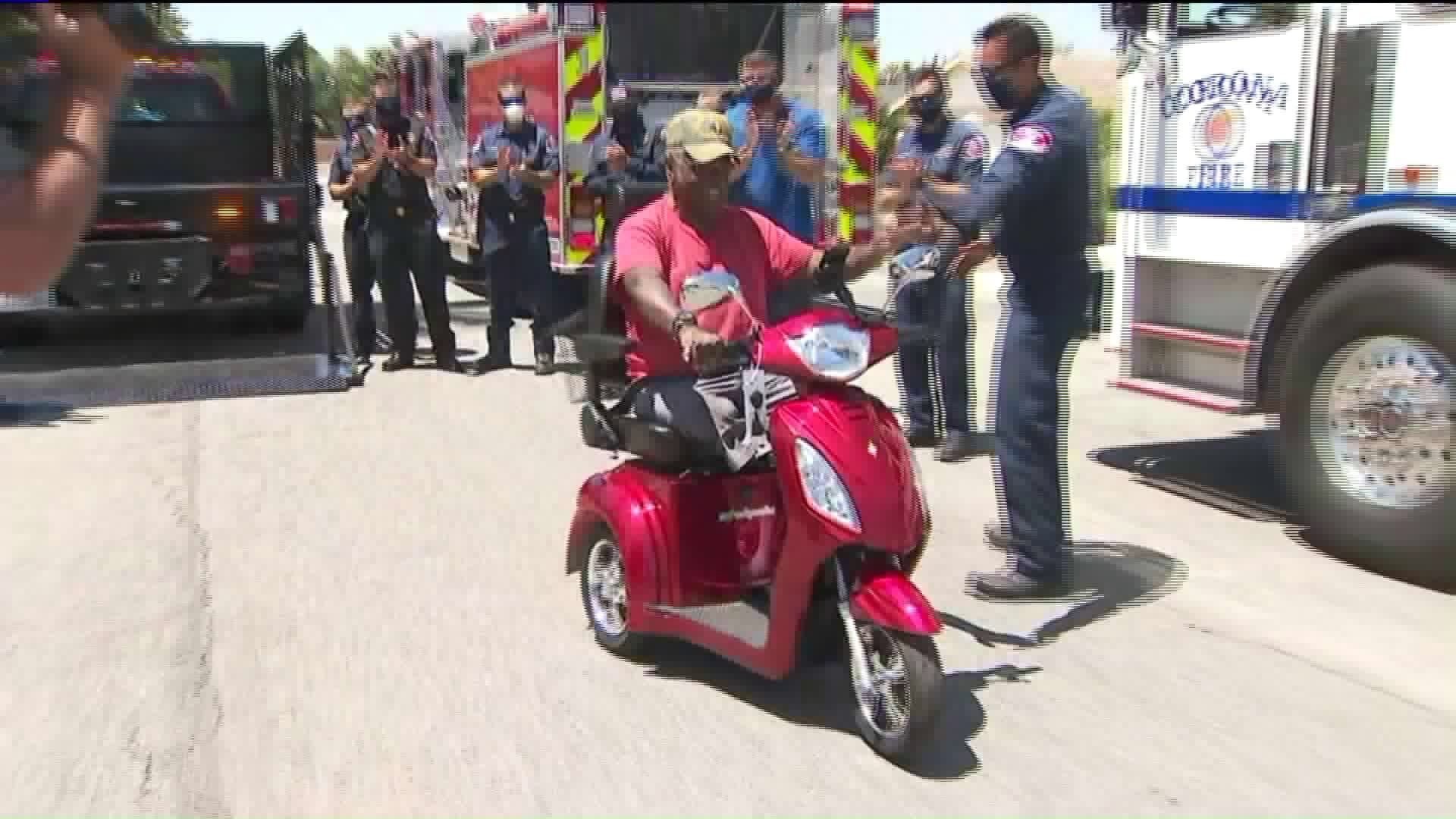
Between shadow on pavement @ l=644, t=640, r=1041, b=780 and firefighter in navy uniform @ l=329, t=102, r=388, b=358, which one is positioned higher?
firefighter in navy uniform @ l=329, t=102, r=388, b=358

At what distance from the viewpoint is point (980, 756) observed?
153 inches

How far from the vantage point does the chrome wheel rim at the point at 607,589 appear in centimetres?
466

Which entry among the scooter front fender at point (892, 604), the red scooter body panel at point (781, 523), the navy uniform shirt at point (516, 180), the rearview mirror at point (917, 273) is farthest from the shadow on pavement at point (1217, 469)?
the navy uniform shirt at point (516, 180)

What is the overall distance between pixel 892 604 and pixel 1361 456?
276cm

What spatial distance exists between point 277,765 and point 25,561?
8.41 feet

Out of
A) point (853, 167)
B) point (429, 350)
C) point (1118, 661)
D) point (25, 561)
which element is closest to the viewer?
point (1118, 661)

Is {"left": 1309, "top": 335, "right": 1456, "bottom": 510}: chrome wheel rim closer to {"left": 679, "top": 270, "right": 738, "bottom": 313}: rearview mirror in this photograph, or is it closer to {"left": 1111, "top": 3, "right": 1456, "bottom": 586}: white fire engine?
{"left": 1111, "top": 3, "right": 1456, "bottom": 586}: white fire engine

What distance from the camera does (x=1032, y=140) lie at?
482 cm

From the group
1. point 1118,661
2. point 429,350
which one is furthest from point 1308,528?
point 429,350

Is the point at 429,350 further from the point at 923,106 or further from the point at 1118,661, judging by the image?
the point at 1118,661

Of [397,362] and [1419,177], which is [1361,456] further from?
[397,362]

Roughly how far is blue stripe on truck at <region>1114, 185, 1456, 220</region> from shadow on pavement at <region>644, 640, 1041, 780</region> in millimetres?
2400

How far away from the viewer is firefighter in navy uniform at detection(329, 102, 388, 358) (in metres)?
9.88

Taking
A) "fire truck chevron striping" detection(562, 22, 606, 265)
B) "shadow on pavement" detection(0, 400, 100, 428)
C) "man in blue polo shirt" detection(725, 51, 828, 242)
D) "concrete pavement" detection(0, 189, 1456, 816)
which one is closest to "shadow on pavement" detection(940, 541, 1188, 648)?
"concrete pavement" detection(0, 189, 1456, 816)
